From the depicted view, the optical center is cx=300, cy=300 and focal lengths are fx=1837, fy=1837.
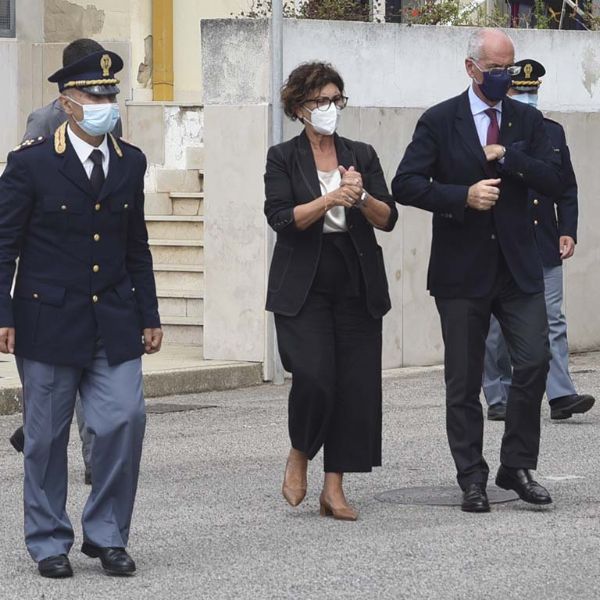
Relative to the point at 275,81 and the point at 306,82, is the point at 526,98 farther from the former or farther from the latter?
the point at 275,81

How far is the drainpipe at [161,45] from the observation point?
20.2m

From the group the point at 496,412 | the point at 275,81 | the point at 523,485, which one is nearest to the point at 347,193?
the point at 523,485

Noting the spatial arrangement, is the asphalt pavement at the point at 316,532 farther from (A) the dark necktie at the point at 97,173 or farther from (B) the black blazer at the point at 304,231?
(A) the dark necktie at the point at 97,173

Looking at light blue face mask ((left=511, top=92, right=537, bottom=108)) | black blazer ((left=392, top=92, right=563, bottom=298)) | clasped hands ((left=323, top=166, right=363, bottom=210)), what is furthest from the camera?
light blue face mask ((left=511, top=92, right=537, bottom=108))

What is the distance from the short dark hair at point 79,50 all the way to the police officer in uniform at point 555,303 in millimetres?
3523

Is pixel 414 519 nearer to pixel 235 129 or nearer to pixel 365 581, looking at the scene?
pixel 365 581

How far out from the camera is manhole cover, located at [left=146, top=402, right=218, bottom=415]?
11695mm

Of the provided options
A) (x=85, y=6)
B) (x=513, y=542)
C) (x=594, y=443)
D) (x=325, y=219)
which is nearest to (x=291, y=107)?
(x=325, y=219)

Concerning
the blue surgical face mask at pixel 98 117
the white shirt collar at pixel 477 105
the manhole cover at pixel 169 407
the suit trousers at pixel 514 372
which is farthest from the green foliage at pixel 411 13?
the blue surgical face mask at pixel 98 117

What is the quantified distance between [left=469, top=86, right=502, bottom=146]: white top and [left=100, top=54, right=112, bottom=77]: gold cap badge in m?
1.96

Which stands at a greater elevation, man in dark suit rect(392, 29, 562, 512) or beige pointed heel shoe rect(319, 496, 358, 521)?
man in dark suit rect(392, 29, 562, 512)

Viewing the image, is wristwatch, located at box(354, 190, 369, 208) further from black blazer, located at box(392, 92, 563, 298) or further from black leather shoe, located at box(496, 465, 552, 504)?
black leather shoe, located at box(496, 465, 552, 504)

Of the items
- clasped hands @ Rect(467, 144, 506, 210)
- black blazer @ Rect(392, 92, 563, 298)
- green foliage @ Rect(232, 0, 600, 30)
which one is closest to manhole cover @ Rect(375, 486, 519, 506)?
black blazer @ Rect(392, 92, 563, 298)

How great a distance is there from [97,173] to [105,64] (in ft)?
1.33
